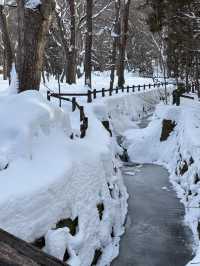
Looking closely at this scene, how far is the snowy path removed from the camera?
27.0ft

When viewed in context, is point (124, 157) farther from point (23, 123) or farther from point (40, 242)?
point (40, 242)

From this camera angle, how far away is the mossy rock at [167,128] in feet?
59.9

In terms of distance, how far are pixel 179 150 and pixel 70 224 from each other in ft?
29.5

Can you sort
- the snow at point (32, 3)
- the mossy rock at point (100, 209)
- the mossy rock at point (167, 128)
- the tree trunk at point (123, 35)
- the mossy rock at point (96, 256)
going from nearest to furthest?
1. the mossy rock at point (96, 256)
2. the mossy rock at point (100, 209)
3. the snow at point (32, 3)
4. the mossy rock at point (167, 128)
5. the tree trunk at point (123, 35)

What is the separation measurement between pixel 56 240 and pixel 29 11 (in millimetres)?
5794

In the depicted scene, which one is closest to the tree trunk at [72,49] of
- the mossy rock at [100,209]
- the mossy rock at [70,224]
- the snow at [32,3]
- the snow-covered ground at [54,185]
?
Result: the snow-covered ground at [54,185]

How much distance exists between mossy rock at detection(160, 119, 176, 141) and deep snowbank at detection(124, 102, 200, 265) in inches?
5.0

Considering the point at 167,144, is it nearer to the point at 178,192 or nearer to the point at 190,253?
the point at 178,192

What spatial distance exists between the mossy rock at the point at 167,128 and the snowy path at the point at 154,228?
424cm

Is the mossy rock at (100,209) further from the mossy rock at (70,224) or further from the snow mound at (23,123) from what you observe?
the snow mound at (23,123)

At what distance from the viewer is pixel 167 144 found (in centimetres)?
1766

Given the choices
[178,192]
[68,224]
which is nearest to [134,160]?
[178,192]

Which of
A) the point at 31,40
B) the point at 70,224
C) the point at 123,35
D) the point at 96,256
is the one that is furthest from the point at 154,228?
the point at 123,35

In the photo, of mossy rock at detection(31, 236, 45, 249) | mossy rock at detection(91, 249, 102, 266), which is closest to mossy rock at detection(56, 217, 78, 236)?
mossy rock at detection(31, 236, 45, 249)
